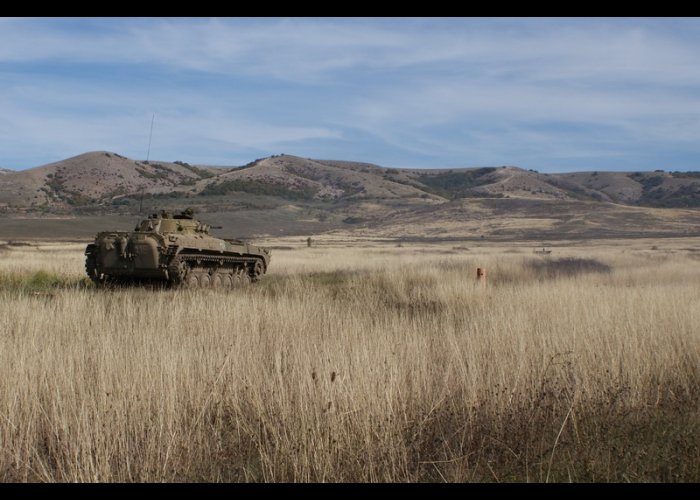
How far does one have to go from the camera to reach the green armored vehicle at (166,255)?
14.2 metres

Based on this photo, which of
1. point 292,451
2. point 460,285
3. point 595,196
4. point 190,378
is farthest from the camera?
point 595,196

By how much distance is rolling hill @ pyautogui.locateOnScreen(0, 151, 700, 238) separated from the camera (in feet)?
212

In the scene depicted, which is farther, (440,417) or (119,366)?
(119,366)

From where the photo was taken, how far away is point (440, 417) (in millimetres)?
4598

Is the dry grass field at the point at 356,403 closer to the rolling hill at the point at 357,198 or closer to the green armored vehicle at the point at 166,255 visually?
the green armored vehicle at the point at 166,255

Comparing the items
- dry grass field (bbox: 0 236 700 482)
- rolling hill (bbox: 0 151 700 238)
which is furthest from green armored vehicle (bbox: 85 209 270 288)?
rolling hill (bbox: 0 151 700 238)

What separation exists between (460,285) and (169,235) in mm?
6134

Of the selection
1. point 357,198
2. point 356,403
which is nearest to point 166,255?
point 356,403

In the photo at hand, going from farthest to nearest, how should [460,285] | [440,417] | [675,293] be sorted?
[460,285], [675,293], [440,417]

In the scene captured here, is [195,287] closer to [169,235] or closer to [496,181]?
[169,235]

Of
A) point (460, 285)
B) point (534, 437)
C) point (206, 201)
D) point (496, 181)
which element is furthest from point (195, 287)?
point (496, 181)

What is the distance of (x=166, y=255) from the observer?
14.2m

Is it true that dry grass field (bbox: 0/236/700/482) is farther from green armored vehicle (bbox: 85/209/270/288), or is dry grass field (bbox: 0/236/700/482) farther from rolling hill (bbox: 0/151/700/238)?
rolling hill (bbox: 0/151/700/238)

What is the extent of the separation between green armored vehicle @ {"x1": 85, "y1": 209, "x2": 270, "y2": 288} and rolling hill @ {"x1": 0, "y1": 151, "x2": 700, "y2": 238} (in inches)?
1317
